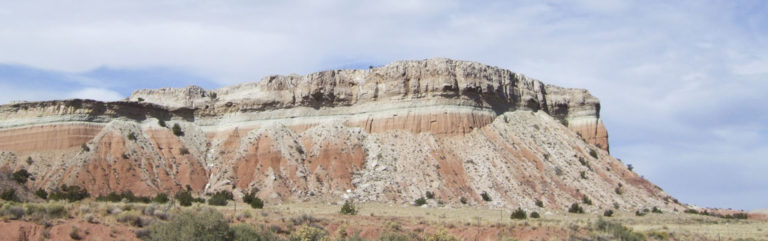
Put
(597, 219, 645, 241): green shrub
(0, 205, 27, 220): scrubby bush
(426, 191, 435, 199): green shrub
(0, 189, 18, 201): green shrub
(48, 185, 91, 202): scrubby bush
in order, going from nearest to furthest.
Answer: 1. (0, 205, 27, 220): scrubby bush
2. (597, 219, 645, 241): green shrub
3. (0, 189, 18, 201): green shrub
4. (48, 185, 91, 202): scrubby bush
5. (426, 191, 435, 199): green shrub

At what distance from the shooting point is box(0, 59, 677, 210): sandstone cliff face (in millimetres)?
62562

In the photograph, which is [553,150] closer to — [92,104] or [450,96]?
[450,96]

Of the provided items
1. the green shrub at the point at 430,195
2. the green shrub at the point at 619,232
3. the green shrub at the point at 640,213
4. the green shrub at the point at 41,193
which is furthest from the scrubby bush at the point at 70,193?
the green shrub at the point at 640,213

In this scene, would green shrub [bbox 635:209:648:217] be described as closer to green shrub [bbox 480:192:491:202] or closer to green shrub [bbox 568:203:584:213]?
green shrub [bbox 568:203:584:213]

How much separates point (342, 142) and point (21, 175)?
26789 millimetres

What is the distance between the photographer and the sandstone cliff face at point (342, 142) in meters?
62.6

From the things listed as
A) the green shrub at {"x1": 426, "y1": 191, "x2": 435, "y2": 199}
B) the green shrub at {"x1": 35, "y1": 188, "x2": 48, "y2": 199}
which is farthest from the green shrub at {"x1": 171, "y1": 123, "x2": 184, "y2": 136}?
the green shrub at {"x1": 426, "y1": 191, "x2": 435, "y2": 199}

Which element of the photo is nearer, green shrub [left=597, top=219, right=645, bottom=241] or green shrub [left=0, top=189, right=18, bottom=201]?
green shrub [left=597, top=219, right=645, bottom=241]

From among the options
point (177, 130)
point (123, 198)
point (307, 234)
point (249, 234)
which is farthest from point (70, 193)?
point (249, 234)

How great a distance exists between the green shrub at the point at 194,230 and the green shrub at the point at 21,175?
40.1m

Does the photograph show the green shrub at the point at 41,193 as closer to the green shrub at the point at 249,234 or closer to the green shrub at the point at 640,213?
the green shrub at the point at 249,234

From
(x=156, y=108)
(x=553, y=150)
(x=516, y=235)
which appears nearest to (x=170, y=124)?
(x=156, y=108)

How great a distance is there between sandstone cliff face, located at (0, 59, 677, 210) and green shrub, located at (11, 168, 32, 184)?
1.01m

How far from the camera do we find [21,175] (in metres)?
62.5
